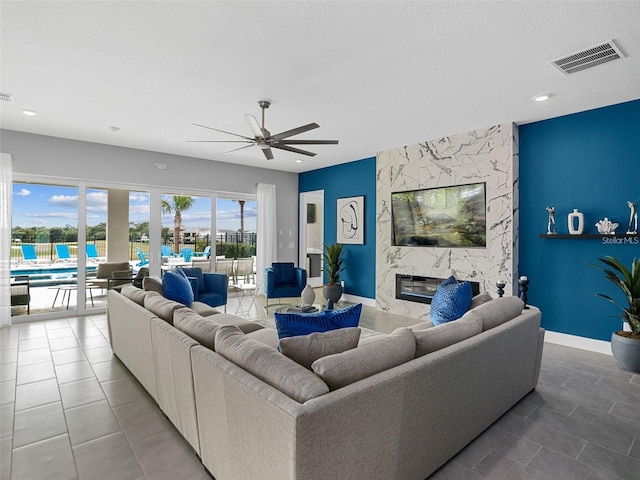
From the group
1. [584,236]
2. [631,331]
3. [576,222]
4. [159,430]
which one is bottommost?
[159,430]

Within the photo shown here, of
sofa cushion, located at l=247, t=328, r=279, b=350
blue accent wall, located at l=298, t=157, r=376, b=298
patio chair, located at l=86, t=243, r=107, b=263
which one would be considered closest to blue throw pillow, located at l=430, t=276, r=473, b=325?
sofa cushion, located at l=247, t=328, r=279, b=350

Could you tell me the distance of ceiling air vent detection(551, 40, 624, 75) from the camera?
2691 mm

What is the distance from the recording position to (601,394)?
9.50 ft

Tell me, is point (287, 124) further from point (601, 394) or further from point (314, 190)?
point (601, 394)

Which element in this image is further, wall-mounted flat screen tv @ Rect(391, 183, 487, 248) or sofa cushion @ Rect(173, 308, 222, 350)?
wall-mounted flat screen tv @ Rect(391, 183, 487, 248)

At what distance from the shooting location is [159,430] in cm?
230

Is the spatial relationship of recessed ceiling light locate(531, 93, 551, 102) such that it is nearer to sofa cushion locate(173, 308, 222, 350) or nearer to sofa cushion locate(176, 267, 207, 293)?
sofa cushion locate(173, 308, 222, 350)

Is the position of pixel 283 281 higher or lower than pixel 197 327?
lower

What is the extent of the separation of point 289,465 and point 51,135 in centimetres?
615

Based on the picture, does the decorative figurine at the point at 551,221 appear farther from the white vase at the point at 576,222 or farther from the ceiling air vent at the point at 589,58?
the ceiling air vent at the point at 589,58

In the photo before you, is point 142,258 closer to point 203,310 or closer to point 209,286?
point 209,286

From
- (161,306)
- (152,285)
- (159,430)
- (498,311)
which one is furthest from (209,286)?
(498,311)

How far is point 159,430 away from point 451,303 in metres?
2.36

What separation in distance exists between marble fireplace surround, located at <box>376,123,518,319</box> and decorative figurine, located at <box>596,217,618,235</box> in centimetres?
90
